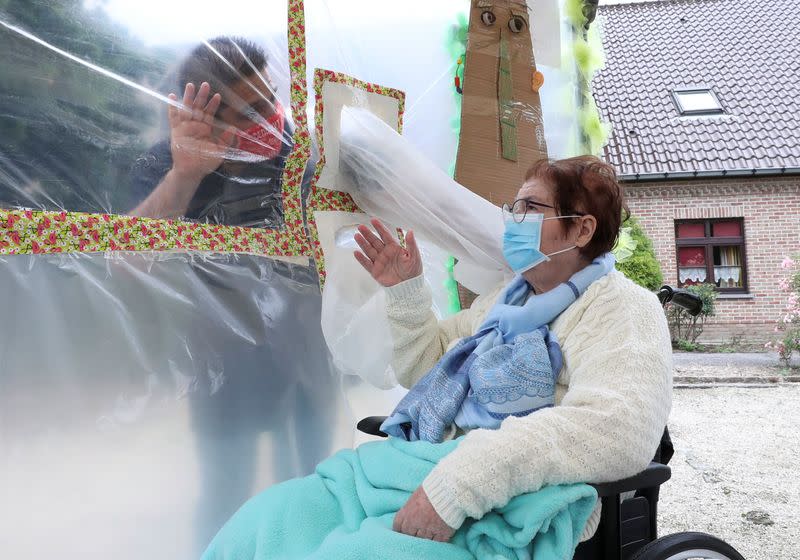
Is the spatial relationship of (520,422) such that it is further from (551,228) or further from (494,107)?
(494,107)

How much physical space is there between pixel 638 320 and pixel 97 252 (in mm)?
1081

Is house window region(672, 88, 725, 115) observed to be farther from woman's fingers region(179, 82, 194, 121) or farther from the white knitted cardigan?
woman's fingers region(179, 82, 194, 121)

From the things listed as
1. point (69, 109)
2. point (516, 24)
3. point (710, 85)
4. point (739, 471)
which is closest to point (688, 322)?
point (710, 85)

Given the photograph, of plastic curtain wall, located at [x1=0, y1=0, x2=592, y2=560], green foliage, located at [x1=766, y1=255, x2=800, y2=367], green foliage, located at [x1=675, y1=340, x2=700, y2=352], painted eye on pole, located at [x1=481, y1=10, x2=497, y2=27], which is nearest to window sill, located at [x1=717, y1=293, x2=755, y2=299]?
green foliage, located at [x1=675, y1=340, x2=700, y2=352]

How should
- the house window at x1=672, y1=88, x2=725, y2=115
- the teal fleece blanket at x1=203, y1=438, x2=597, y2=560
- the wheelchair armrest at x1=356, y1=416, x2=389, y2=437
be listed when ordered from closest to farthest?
the teal fleece blanket at x1=203, y1=438, x2=597, y2=560
the wheelchair armrest at x1=356, y1=416, x2=389, y2=437
the house window at x1=672, y1=88, x2=725, y2=115

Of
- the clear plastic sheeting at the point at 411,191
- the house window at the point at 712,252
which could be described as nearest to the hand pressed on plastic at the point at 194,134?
the clear plastic sheeting at the point at 411,191

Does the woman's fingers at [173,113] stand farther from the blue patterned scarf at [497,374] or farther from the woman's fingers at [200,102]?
the blue patterned scarf at [497,374]

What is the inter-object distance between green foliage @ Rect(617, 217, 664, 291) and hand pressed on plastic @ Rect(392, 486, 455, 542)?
7.43m

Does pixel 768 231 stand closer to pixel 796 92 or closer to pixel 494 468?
pixel 796 92

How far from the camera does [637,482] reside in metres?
1.19

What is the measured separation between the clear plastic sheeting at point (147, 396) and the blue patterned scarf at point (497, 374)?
15.8 inches

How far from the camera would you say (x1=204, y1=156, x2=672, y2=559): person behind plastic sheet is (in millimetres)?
1098

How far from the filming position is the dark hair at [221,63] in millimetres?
1521

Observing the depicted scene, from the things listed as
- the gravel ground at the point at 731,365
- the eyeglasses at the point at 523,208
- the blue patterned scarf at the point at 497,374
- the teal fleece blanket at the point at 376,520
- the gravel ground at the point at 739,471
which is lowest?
the gravel ground at the point at 739,471
